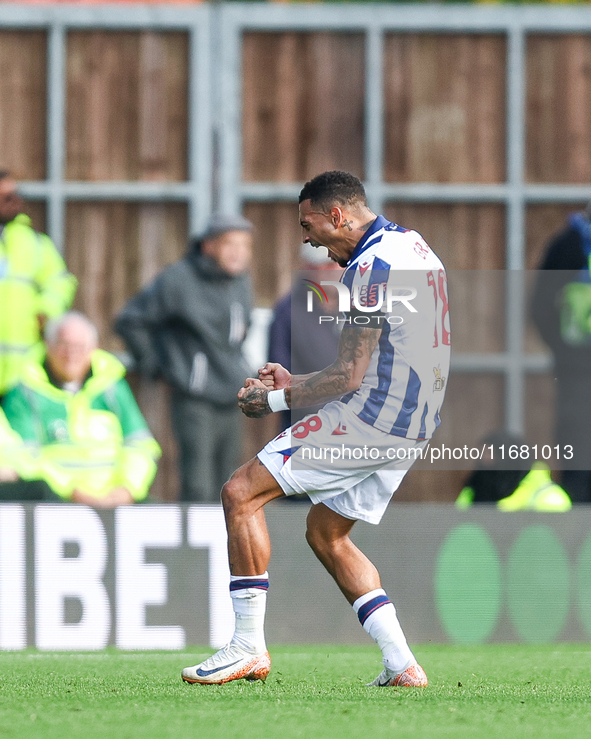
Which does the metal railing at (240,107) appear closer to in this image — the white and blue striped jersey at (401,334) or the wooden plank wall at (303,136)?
the wooden plank wall at (303,136)

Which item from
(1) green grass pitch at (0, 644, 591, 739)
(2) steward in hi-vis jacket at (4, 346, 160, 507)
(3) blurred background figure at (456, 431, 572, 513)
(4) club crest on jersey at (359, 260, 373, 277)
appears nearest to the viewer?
(1) green grass pitch at (0, 644, 591, 739)

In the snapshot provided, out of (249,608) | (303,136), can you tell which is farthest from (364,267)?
(303,136)

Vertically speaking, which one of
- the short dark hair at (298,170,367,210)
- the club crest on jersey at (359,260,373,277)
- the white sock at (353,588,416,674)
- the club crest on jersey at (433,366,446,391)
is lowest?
the white sock at (353,588,416,674)

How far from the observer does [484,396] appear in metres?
9.91

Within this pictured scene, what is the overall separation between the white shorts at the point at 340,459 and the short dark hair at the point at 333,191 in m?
0.76

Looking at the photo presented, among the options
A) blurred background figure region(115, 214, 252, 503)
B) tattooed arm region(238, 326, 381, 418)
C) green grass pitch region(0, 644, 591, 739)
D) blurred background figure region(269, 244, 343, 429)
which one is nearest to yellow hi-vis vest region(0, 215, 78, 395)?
blurred background figure region(115, 214, 252, 503)

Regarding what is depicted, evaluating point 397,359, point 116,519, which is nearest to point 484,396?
point 116,519

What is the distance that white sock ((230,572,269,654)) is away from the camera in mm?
5059

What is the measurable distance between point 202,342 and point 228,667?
359 cm

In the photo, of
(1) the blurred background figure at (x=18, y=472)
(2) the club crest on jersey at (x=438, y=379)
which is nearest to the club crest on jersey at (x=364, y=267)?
(2) the club crest on jersey at (x=438, y=379)

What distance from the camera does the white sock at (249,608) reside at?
16.6 ft

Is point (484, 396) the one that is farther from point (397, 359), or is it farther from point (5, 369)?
point (397, 359)

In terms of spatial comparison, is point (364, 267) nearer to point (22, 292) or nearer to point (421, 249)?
point (421, 249)

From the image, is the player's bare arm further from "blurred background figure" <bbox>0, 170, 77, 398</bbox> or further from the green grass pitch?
"blurred background figure" <bbox>0, 170, 77, 398</bbox>
